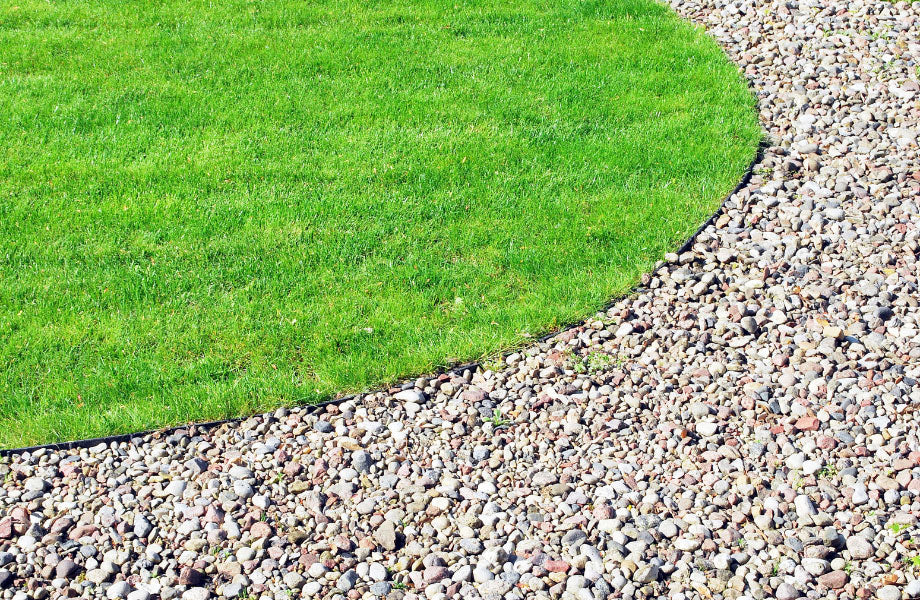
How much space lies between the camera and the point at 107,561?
12.8ft

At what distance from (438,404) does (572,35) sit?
18.1 feet

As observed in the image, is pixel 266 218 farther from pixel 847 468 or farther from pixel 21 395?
pixel 847 468

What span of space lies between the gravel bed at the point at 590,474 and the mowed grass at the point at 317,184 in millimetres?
390

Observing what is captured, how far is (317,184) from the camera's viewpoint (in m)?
6.89

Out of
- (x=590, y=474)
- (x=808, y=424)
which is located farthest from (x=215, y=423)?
(x=808, y=424)

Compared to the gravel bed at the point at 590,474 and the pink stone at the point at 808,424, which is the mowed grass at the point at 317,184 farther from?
the pink stone at the point at 808,424

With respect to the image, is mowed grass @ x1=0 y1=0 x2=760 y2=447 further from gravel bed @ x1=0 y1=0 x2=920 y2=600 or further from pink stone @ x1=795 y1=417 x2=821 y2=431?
pink stone @ x1=795 y1=417 x2=821 y2=431

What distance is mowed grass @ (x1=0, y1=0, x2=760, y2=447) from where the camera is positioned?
17.1ft

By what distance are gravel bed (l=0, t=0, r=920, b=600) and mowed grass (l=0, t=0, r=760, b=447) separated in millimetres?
390

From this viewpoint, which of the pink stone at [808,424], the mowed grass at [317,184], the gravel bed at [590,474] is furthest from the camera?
the mowed grass at [317,184]

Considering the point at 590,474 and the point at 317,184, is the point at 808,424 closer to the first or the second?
the point at 590,474

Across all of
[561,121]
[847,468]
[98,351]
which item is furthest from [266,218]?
[847,468]

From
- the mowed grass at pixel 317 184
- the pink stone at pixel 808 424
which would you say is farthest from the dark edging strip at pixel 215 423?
the pink stone at pixel 808 424

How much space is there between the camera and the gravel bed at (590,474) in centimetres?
384
